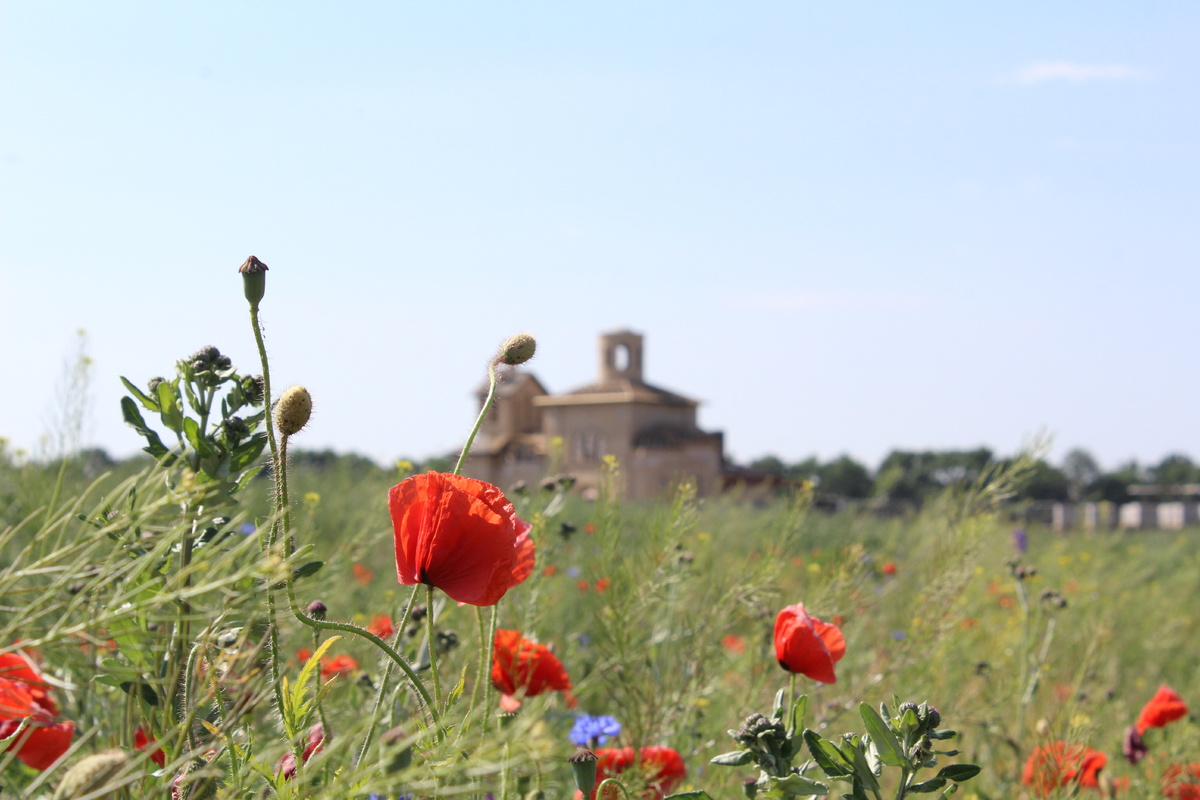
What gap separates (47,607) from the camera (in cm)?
49

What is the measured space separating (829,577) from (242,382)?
54.9 inches

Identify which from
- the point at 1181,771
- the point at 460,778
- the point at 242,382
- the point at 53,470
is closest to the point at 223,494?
the point at 242,382

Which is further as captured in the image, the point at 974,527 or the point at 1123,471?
the point at 1123,471

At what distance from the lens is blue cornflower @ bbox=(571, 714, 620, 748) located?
134 cm

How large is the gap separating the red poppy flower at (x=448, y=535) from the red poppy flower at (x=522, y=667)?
1.23 ft

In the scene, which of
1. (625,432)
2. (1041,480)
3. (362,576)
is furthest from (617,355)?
(1041,480)

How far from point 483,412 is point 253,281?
21 cm

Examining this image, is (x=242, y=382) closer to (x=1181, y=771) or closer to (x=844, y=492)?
(x=1181, y=771)

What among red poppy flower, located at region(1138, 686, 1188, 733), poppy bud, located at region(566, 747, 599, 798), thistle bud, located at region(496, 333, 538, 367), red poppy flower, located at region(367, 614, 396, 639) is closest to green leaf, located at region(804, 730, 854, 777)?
poppy bud, located at region(566, 747, 599, 798)

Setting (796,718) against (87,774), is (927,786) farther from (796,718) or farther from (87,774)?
(87,774)

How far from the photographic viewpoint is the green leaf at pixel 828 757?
0.78 metres

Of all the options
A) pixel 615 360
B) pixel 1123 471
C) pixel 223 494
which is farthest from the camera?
pixel 1123 471

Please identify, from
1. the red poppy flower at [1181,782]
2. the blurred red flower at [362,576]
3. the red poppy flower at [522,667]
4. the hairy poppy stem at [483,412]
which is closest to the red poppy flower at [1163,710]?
the red poppy flower at [1181,782]

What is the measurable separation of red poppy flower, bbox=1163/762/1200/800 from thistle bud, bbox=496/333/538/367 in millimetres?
1230
